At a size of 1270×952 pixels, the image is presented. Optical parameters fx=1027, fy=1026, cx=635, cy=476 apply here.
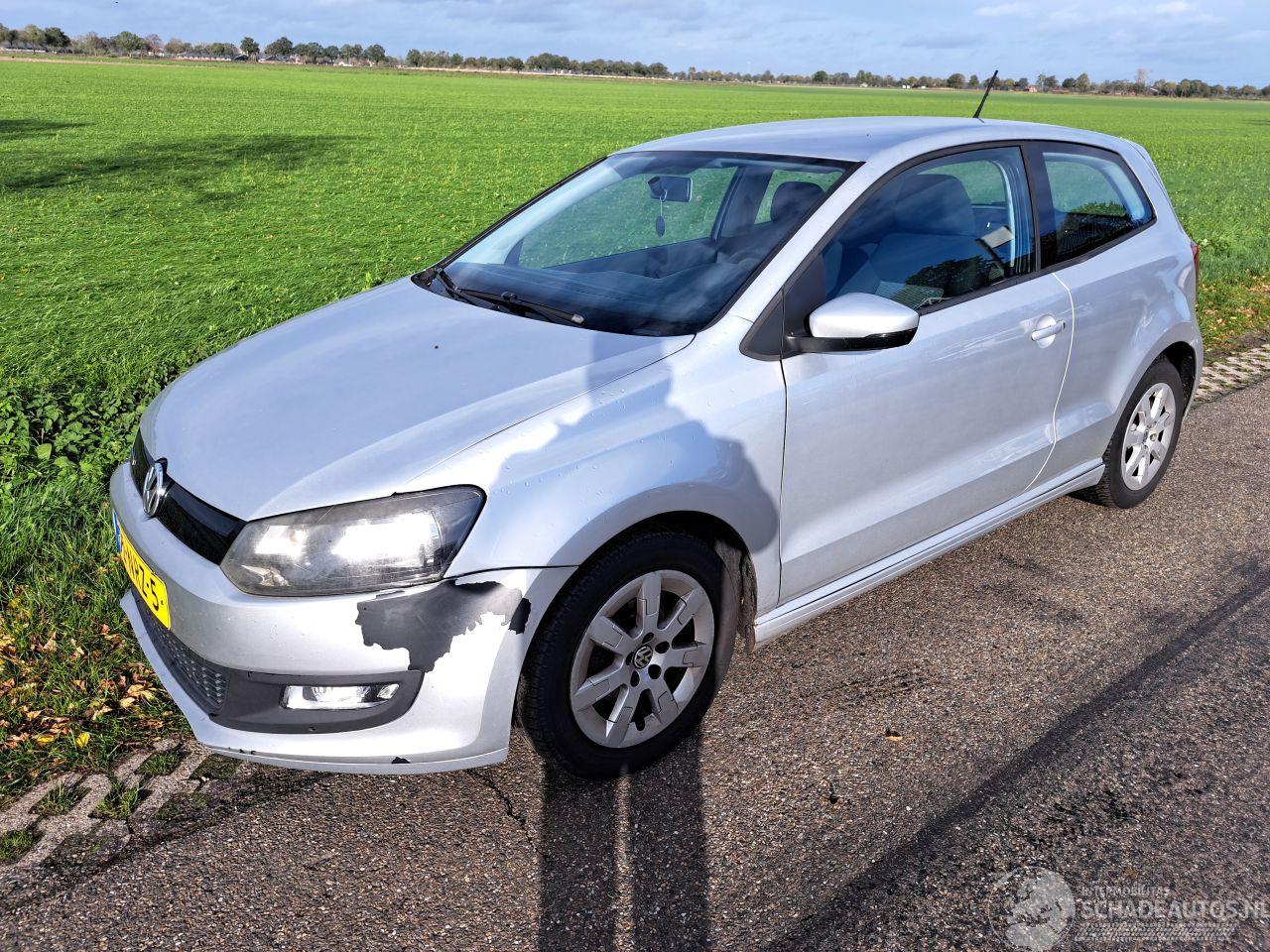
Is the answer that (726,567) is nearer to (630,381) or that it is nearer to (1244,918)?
(630,381)

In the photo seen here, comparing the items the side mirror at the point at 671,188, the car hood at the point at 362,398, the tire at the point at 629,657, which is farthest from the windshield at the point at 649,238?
the tire at the point at 629,657

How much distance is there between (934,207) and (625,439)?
1.63 meters

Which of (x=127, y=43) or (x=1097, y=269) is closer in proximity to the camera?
(x=1097, y=269)

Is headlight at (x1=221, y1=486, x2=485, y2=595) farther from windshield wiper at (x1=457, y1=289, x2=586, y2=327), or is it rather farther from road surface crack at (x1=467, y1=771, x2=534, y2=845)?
windshield wiper at (x1=457, y1=289, x2=586, y2=327)

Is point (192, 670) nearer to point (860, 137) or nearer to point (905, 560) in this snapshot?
point (905, 560)

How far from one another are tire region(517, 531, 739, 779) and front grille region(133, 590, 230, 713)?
2.48 ft

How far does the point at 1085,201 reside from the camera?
4188 mm

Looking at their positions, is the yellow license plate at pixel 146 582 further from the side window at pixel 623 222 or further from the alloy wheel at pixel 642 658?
the side window at pixel 623 222

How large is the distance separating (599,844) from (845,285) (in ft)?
5.87

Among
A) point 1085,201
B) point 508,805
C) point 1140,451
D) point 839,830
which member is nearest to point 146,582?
point 508,805

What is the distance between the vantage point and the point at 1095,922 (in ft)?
7.66

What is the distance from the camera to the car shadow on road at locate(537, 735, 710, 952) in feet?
7.61

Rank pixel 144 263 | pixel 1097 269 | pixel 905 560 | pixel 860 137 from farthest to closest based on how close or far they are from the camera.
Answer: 1. pixel 144 263
2. pixel 1097 269
3. pixel 860 137
4. pixel 905 560

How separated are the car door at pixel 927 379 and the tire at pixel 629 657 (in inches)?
13.7
